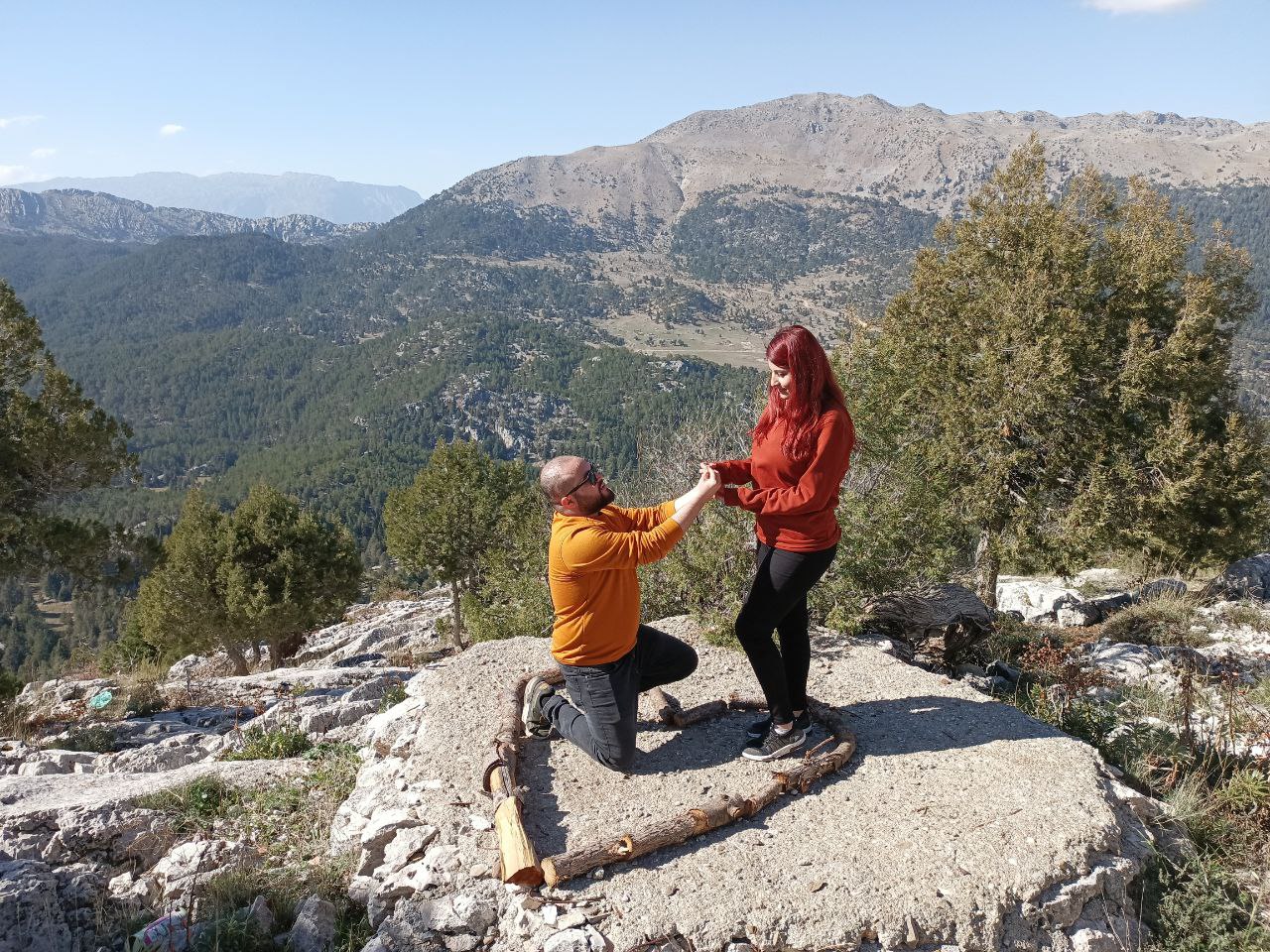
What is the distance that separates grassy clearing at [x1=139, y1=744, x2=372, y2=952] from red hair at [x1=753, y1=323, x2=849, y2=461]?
12.6 feet

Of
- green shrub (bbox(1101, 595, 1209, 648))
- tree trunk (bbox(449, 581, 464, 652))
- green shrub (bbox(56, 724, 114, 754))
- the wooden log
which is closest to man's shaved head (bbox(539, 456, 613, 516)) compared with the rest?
the wooden log

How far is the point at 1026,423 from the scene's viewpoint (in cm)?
1218

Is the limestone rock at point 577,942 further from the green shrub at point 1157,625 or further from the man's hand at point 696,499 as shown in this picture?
the green shrub at point 1157,625

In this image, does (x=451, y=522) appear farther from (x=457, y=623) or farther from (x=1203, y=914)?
(x=1203, y=914)

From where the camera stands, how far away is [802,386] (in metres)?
4.57

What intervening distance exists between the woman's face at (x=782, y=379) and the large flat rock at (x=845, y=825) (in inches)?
103

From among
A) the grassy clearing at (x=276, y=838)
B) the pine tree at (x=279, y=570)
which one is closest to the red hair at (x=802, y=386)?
the grassy clearing at (x=276, y=838)

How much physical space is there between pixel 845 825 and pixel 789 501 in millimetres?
2017

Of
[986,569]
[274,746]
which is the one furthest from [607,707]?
[986,569]

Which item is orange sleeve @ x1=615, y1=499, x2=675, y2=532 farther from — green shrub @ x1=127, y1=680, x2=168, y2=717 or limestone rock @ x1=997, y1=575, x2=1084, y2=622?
limestone rock @ x1=997, y1=575, x2=1084, y2=622

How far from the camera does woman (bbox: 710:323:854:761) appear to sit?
4.58 meters

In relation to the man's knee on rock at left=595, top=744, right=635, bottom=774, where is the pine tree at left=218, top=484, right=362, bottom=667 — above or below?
below

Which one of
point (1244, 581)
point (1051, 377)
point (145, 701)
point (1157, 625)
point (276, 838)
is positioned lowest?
point (145, 701)

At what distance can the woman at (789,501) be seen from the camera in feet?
15.0
